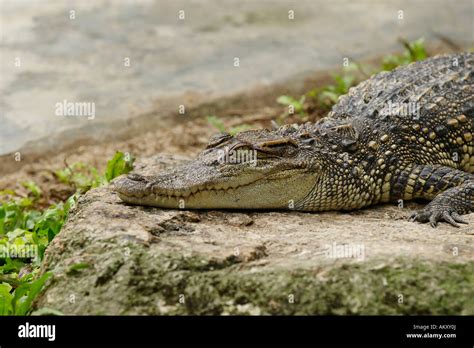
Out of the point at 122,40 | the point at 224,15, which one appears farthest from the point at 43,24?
the point at 224,15

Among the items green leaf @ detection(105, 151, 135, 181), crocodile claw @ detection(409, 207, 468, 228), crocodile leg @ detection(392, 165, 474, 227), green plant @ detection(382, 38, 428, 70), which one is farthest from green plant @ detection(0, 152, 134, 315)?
green plant @ detection(382, 38, 428, 70)

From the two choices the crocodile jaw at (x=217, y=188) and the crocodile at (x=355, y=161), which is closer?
the crocodile jaw at (x=217, y=188)

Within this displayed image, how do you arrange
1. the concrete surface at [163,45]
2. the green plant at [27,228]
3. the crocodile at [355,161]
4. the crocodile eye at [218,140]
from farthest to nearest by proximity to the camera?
the concrete surface at [163,45]
the crocodile eye at [218,140]
the green plant at [27,228]
the crocodile at [355,161]

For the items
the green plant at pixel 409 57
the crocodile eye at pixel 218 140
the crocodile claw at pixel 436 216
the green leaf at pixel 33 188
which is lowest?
the green leaf at pixel 33 188

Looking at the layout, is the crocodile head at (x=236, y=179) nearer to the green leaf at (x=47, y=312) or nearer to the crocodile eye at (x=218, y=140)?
the crocodile eye at (x=218, y=140)

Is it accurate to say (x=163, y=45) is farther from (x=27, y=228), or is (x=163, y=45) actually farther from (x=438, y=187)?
(x=438, y=187)

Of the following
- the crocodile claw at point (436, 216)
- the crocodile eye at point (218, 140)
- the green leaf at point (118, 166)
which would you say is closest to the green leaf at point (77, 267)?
the crocodile eye at point (218, 140)

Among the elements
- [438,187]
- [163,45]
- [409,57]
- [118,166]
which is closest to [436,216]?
[438,187]

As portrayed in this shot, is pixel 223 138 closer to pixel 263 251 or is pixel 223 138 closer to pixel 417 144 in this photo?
pixel 263 251
